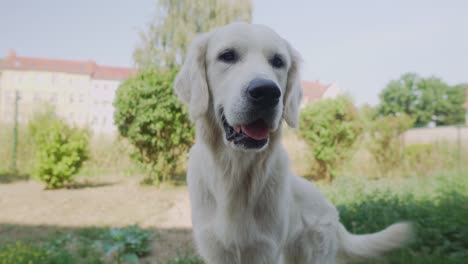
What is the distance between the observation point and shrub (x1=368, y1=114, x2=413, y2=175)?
10297mm

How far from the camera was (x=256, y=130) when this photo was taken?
6.21 ft

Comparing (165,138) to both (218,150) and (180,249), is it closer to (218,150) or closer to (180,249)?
(180,249)

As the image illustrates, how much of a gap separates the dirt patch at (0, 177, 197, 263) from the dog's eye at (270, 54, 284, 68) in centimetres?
247

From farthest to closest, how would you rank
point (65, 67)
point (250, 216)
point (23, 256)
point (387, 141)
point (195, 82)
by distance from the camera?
point (65, 67) < point (387, 141) < point (23, 256) < point (195, 82) < point (250, 216)

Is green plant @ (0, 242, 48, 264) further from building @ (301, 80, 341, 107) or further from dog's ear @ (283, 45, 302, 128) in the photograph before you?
building @ (301, 80, 341, 107)

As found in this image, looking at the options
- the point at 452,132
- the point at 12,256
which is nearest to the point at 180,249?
the point at 12,256

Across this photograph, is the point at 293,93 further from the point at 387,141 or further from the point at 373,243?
the point at 387,141

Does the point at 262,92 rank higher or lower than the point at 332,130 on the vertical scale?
higher

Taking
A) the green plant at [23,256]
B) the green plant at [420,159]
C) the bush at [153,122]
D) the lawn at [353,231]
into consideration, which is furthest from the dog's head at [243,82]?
the green plant at [420,159]

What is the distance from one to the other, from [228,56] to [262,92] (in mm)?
476

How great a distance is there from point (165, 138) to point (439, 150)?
372 inches

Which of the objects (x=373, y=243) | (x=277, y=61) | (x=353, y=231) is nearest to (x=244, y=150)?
(x=277, y=61)

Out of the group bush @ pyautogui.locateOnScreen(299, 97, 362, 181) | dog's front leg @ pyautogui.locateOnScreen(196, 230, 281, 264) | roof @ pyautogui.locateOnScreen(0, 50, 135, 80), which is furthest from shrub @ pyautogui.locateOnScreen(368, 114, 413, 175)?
roof @ pyautogui.locateOnScreen(0, 50, 135, 80)

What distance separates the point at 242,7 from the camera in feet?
67.0
